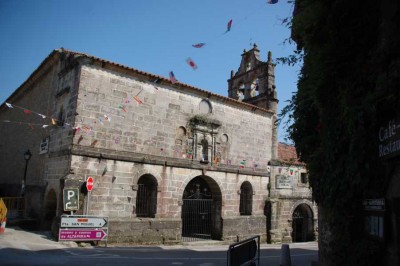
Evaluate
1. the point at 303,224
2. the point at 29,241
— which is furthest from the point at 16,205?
the point at 303,224

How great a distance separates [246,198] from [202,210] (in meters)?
2.99

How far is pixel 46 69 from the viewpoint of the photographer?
52.2 feet

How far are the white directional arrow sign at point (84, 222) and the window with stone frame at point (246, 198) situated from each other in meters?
8.91

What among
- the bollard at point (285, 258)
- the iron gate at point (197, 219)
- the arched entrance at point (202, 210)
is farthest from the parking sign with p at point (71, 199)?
the bollard at point (285, 258)

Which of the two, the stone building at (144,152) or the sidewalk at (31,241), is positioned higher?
the stone building at (144,152)

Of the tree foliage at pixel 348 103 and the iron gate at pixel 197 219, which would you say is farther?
the iron gate at pixel 197 219

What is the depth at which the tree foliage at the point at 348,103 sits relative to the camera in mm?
4465

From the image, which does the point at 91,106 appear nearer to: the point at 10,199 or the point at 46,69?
the point at 46,69

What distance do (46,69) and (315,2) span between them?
47.1ft

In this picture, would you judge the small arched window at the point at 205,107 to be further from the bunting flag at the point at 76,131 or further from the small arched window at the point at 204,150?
the bunting flag at the point at 76,131

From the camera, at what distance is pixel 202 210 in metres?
16.7

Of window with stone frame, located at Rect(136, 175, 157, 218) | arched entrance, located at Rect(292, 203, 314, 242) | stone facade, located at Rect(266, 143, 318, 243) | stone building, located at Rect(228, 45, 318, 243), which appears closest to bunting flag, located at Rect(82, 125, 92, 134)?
window with stone frame, located at Rect(136, 175, 157, 218)

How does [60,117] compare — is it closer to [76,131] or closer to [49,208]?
[76,131]

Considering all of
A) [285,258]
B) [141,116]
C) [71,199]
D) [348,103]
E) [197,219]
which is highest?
[141,116]
